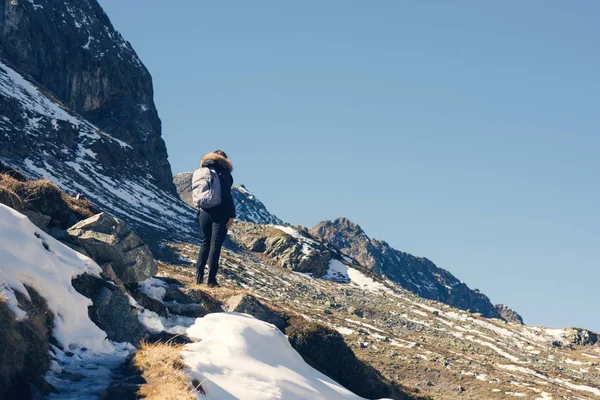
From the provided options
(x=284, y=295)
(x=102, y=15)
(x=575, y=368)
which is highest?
(x=102, y=15)

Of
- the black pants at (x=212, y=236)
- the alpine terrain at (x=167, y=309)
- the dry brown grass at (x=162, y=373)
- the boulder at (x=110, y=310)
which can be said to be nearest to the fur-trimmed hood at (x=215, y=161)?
the black pants at (x=212, y=236)

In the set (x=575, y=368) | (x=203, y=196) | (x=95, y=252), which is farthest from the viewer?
(x=575, y=368)

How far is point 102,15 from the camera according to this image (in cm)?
15875

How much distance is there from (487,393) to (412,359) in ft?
25.6

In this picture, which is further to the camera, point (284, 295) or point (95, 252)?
point (284, 295)

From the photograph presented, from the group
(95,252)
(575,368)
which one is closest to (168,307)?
(95,252)

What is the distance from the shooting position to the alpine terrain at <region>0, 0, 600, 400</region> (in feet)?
30.8

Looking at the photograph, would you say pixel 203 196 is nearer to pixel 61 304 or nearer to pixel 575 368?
pixel 61 304

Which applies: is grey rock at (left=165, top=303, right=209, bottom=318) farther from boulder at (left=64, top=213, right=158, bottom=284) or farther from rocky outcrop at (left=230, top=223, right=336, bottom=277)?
rocky outcrop at (left=230, top=223, right=336, bottom=277)

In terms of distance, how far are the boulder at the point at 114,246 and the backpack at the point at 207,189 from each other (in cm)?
204

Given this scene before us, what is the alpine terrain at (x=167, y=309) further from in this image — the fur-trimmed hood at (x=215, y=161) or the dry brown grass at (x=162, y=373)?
the fur-trimmed hood at (x=215, y=161)

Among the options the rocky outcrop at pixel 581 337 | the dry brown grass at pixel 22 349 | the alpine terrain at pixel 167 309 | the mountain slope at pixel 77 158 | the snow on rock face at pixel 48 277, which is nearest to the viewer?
the dry brown grass at pixel 22 349

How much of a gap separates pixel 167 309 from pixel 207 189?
3.48m

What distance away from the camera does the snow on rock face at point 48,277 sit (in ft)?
32.1
